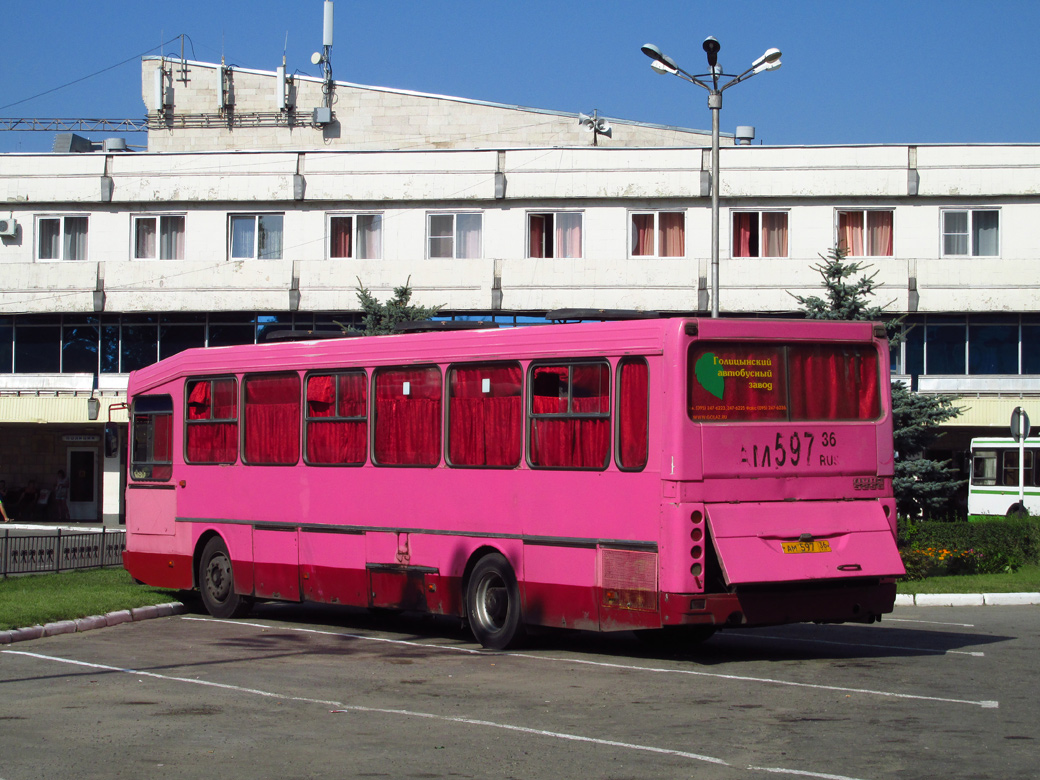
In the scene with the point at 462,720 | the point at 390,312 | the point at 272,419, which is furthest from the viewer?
the point at 390,312

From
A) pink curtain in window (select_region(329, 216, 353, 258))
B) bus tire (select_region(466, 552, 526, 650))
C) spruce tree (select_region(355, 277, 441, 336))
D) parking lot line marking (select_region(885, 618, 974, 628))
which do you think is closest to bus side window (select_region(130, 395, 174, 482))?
bus tire (select_region(466, 552, 526, 650))

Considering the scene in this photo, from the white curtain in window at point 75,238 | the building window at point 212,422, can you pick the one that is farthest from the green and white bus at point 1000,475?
the building window at point 212,422

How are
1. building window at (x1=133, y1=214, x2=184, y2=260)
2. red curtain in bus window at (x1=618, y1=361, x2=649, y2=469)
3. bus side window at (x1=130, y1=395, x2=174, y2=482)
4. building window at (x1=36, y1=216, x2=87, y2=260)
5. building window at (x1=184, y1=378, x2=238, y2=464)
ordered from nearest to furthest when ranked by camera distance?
red curtain in bus window at (x1=618, y1=361, x2=649, y2=469)
building window at (x1=184, y1=378, x2=238, y2=464)
bus side window at (x1=130, y1=395, x2=174, y2=482)
building window at (x1=133, y1=214, x2=184, y2=260)
building window at (x1=36, y1=216, x2=87, y2=260)

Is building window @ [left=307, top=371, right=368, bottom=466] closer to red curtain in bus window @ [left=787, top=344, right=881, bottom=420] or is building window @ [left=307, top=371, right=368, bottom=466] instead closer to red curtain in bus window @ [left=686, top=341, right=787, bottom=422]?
red curtain in bus window @ [left=686, top=341, right=787, bottom=422]

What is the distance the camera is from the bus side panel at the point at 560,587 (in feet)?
42.4

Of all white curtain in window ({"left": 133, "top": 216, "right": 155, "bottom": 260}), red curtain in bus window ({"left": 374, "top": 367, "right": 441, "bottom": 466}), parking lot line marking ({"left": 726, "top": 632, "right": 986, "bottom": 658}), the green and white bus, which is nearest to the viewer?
parking lot line marking ({"left": 726, "top": 632, "right": 986, "bottom": 658})

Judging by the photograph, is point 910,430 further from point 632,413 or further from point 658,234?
point 658,234

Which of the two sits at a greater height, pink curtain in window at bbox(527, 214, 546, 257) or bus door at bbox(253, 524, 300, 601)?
pink curtain in window at bbox(527, 214, 546, 257)

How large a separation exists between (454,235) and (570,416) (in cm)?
2676

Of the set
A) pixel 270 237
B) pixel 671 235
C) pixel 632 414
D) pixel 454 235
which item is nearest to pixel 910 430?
pixel 632 414

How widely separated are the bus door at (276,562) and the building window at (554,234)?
23131 millimetres

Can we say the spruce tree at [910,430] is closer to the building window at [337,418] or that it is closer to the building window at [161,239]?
the building window at [337,418]

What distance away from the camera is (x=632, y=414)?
12648 millimetres

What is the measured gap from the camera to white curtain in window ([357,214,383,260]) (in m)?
40.0
